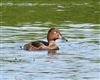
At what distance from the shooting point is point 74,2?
125 ft

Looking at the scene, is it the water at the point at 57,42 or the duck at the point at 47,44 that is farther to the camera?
the duck at the point at 47,44

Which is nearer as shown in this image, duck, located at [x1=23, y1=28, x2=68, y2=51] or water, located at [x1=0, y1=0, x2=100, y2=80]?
water, located at [x1=0, y1=0, x2=100, y2=80]

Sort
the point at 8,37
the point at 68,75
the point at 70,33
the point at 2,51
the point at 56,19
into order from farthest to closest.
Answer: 1. the point at 56,19
2. the point at 70,33
3. the point at 8,37
4. the point at 2,51
5. the point at 68,75

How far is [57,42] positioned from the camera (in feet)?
77.2

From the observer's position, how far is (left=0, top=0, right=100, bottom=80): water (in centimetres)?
1575

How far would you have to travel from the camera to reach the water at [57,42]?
51.7 feet

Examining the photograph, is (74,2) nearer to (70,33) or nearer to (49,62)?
(70,33)

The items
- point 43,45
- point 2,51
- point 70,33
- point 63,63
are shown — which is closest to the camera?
point 63,63

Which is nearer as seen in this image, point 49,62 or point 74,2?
point 49,62

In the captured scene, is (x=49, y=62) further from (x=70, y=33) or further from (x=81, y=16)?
(x=81, y=16)

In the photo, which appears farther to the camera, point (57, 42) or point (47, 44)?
point (57, 42)

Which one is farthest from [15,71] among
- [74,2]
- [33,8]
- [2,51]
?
[74,2]

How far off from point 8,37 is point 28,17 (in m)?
8.49

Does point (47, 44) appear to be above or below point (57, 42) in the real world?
above
